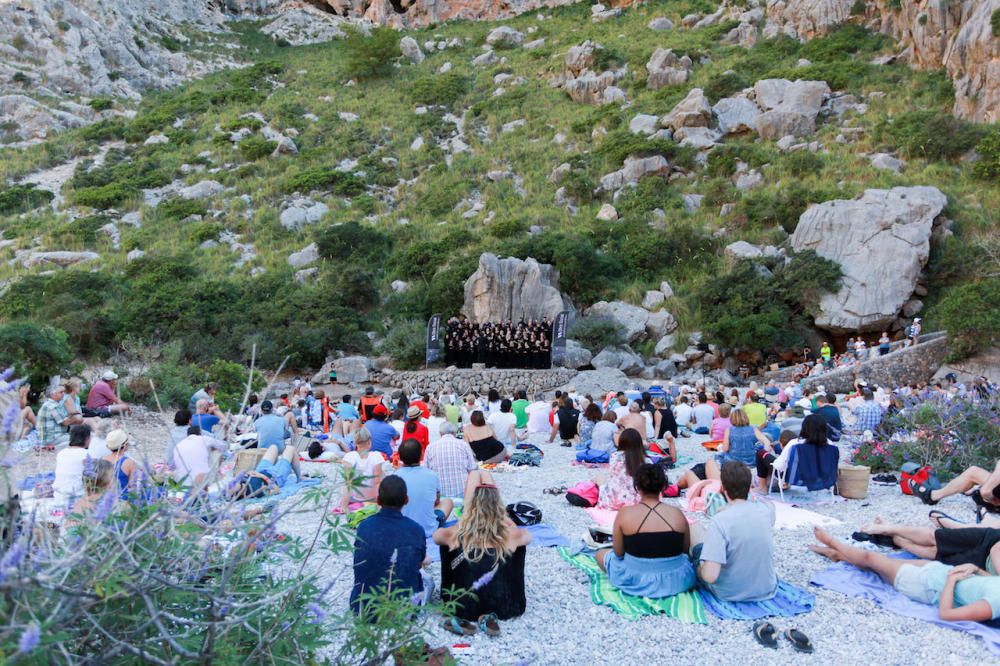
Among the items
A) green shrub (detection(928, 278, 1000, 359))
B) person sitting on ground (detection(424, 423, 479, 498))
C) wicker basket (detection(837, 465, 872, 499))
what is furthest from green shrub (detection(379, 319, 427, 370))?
wicker basket (detection(837, 465, 872, 499))

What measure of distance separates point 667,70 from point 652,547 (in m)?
40.1

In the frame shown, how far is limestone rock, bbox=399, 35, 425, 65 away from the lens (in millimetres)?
51312

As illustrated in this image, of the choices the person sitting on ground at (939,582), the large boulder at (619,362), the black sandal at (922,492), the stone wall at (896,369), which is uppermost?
the stone wall at (896,369)

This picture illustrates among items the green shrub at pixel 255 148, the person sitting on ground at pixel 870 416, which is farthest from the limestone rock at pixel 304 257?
the person sitting on ground at pixel 870 416

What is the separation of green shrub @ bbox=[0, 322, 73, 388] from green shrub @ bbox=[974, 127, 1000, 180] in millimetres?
30413

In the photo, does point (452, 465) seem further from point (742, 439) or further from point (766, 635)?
point (742, 439)

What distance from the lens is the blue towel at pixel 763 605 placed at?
4.18 metres

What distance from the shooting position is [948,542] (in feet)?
14.6

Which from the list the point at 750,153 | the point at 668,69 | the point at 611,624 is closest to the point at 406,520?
the point at 611,624

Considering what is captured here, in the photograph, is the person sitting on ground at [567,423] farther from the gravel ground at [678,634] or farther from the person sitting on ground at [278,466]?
the gravel ground at [678,634]

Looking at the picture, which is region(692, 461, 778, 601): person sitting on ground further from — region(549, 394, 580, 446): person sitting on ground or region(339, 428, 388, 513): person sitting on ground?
region(549, 394, 580, 446): person sitting on ground

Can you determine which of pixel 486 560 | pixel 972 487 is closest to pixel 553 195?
pixel 972 487

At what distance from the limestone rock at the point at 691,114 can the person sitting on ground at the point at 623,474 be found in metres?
31.6

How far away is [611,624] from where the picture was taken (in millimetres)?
4129
